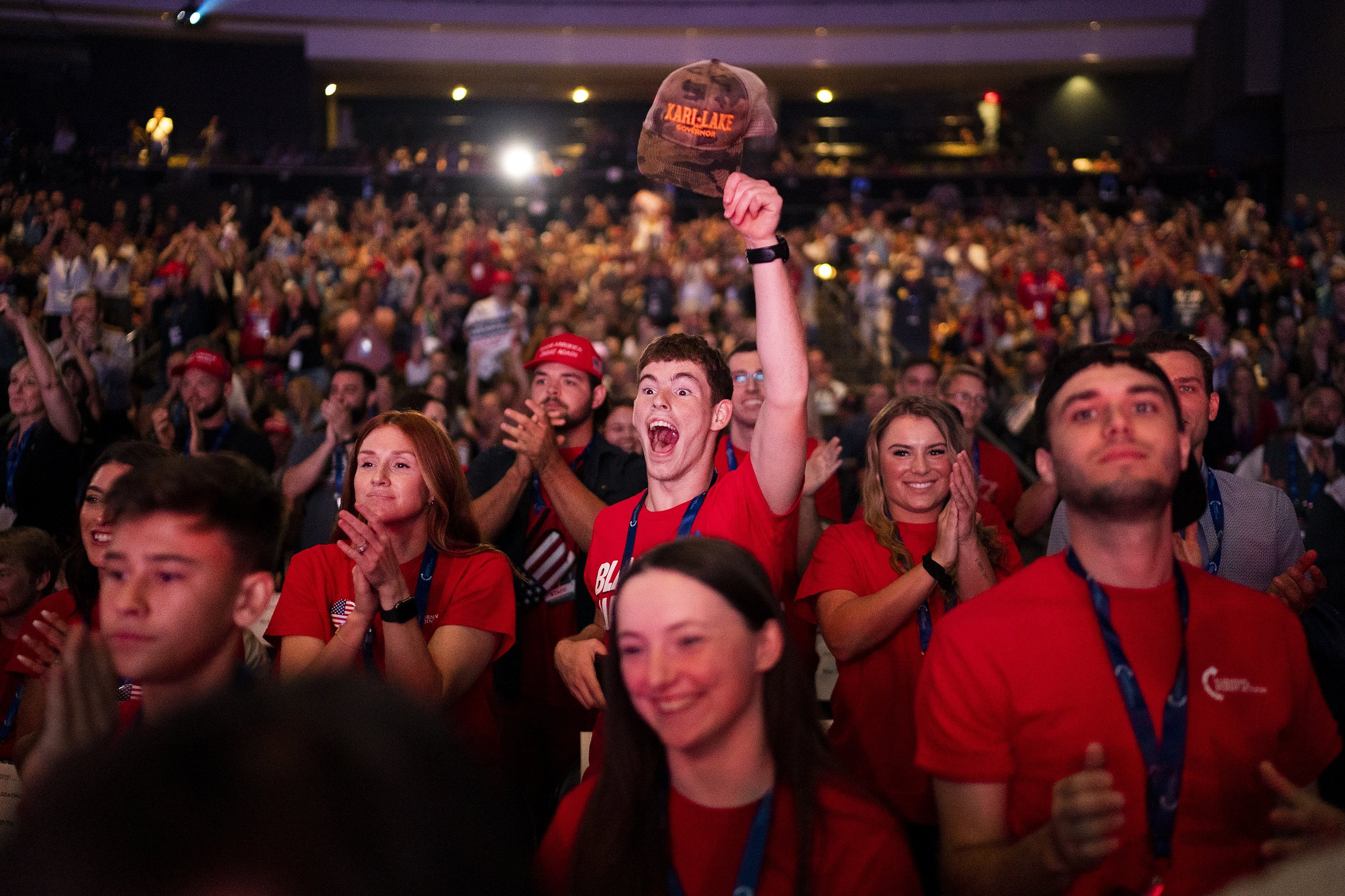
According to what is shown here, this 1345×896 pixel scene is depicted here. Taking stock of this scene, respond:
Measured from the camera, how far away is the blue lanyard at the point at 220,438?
202 inches

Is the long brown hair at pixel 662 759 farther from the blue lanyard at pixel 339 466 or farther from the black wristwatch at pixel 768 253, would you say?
the blue lanyard at pixel 339 466

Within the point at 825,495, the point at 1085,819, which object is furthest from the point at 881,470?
the point at 1085,819

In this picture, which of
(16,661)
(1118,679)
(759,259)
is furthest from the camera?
(16,661)

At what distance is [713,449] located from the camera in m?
2.90

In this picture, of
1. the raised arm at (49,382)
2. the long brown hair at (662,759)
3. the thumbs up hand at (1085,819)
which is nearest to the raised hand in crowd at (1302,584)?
the thumbs up hand at (1085,819)

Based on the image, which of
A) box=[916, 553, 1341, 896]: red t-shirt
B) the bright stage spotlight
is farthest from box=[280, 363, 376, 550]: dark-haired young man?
the bright stage spotlight

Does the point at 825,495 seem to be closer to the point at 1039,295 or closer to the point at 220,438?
the point at 220,438

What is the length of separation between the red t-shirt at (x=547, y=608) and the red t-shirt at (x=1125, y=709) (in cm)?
194

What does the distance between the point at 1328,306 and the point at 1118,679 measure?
35.1 ft

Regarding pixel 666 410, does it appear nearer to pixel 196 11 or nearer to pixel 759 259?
pixel 759 259

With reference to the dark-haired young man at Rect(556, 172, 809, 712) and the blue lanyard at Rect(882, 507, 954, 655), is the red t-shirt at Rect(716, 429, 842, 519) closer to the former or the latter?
the dark-haired young man at Rect(556, 172, 809, 712)

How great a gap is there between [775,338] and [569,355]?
1729 mm

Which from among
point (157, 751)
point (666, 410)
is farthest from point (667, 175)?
point (157, 751)

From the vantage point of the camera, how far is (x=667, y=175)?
2.60 m
